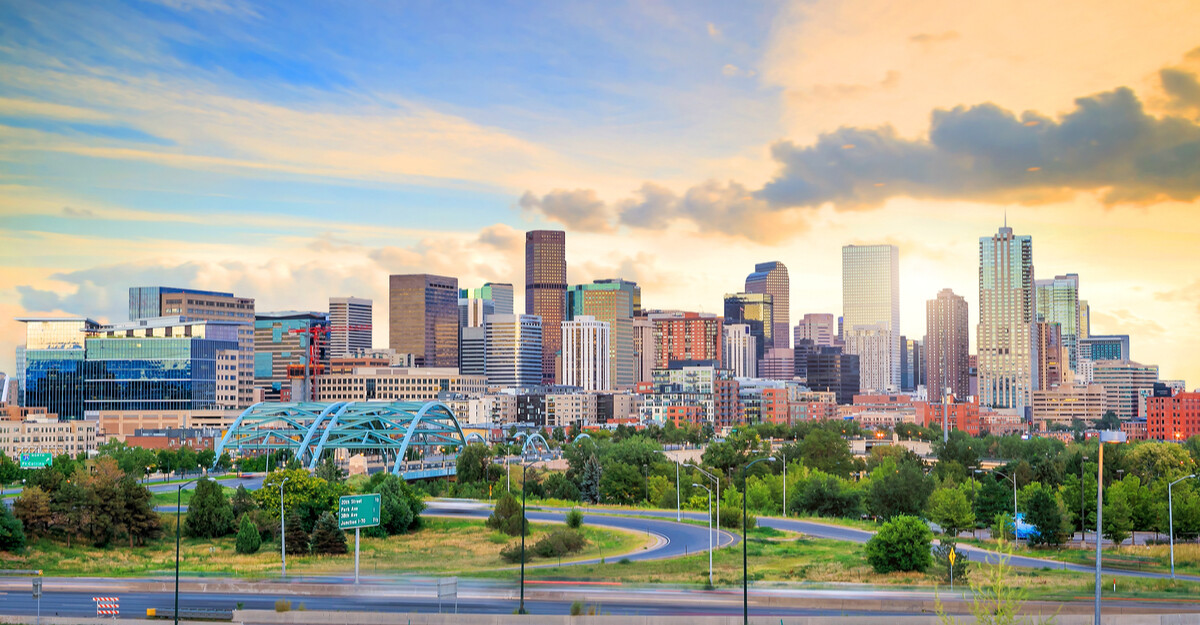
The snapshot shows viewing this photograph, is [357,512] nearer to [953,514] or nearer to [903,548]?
[903,548]

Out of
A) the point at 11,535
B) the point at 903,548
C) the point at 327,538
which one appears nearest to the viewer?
the point at 903,548

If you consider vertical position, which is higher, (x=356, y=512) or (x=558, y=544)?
(x=356, y=512)

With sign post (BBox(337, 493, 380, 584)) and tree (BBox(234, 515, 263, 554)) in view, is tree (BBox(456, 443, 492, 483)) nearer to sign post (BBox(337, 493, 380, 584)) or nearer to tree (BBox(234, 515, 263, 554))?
tree (BBox(234, 515, 263, 554))

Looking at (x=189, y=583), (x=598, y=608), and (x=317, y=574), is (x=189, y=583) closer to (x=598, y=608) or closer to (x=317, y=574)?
(x=317, y=574)

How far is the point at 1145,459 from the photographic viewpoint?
5320 inches

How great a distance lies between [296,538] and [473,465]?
59.3 metres

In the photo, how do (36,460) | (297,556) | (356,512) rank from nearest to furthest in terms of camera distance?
1. (356,512)
2. (297,556)
3. (36,460)

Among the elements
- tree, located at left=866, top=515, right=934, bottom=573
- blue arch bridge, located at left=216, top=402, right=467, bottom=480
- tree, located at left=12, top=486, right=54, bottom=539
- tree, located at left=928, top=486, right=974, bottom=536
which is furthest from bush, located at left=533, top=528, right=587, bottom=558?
blue arch bridge, located at left=216, top=402, right=467, bottom=480

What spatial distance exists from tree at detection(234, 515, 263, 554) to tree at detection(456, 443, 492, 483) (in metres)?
56.2

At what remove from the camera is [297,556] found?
72.3 metres

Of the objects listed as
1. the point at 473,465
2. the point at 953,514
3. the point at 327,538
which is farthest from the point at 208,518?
the point at 953,514

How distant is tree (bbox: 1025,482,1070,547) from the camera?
7525 centimetres

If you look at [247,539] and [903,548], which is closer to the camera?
[903,548]

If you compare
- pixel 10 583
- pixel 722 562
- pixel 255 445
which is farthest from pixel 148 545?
pixel 255 445
